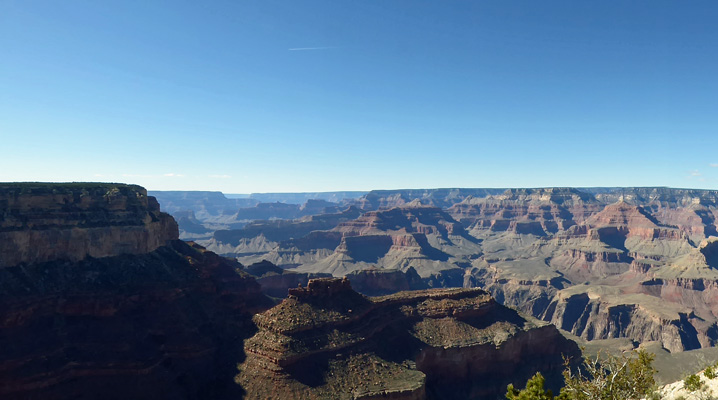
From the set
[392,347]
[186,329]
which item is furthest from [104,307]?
[392,347]

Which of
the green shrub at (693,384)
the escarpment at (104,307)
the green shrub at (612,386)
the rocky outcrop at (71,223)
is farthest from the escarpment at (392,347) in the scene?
the green shrub at (693,384)

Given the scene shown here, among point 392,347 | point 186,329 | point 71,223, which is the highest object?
point 71,223

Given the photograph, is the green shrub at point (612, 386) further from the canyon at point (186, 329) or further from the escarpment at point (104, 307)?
the escarpment at point (104, 307)

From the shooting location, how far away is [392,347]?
66125mm

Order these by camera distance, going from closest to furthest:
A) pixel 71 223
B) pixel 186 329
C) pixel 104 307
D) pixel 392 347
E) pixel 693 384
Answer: pixel 693 384, pixel 104 307, pixel 392 347, pixel 186 329, pixel 71 223

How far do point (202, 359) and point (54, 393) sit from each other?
59.3ft

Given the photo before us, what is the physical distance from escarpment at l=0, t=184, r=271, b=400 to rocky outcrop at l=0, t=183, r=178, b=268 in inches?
5.9

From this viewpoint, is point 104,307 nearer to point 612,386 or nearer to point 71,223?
point 71,223

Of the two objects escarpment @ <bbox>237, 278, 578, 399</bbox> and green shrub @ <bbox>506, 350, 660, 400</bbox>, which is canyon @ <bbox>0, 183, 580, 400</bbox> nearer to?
escarpment @ <bbox>237, 278, 578, 399</bbox>

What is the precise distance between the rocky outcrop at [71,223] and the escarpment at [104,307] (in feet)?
0.49

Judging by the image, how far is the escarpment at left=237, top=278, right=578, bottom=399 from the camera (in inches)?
2205

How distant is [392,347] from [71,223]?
55.0 metres

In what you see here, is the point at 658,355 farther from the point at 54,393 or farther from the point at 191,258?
the point at 54,393

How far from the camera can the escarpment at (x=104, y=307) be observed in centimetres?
5469
